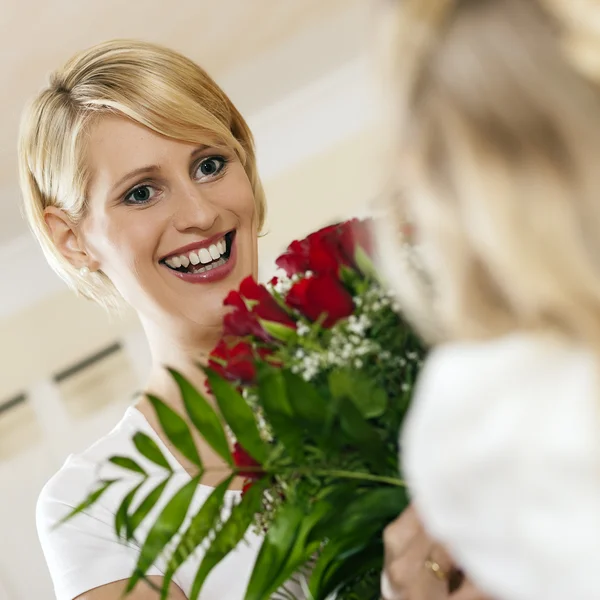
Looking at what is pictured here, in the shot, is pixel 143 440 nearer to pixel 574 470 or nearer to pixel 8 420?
pixel 574 470

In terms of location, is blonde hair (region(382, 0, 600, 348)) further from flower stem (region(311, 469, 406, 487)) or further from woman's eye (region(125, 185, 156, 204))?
woman's eye (region(125, 185, 156, 204))

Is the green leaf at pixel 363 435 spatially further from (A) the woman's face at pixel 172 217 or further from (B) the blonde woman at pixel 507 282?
(A) the woman's face at pixel 172 217

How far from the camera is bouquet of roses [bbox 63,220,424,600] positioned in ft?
1.96

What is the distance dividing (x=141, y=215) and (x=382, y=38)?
2.28 ft

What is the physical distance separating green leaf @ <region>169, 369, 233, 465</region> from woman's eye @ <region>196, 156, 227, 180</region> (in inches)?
22.7

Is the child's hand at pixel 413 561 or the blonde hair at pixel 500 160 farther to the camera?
the child's hand at pixel 413 561

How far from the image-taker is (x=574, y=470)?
0.43m

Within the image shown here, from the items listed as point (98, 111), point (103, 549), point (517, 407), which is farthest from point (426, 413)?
point (98, 111)

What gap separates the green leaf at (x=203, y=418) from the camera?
63 centimetres

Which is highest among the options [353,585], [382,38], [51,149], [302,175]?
[302,175]

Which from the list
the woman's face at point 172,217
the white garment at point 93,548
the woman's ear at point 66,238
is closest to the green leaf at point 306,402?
the white garment at point 93,548

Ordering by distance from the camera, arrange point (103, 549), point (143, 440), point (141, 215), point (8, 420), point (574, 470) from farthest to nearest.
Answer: point (8, 420)
point (141, 215)
point (103, 549)
point (143, 440)
point (574, 470)

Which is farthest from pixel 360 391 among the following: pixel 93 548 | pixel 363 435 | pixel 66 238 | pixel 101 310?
pixel 101 310

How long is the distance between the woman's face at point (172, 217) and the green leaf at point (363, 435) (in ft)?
1.85
